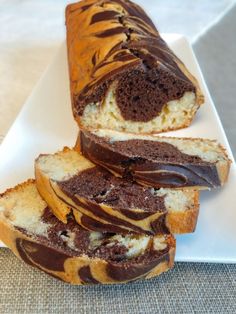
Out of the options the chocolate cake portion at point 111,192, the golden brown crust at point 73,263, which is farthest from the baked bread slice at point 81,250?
the chocolate cake portion at point 111,192

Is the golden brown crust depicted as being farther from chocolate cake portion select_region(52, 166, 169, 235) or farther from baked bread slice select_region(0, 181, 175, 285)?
chocolate cake portion select_region(52, 166, 169, 235)

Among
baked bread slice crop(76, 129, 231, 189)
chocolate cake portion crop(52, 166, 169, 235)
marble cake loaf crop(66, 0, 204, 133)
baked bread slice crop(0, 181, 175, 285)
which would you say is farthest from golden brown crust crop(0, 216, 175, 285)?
marble cake loaf crop(66, 0, 204, 133)

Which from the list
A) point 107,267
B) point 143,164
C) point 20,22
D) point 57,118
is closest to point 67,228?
point 107,267

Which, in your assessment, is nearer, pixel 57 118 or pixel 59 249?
pixel 59 249

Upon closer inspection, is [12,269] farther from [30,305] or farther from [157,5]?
[157,5]

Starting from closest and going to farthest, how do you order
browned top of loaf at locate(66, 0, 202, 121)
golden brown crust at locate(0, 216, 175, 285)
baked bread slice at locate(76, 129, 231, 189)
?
golden brown crust at locate(0, 216, 175, 285) → baked bread slice at locate(76, 129, 231, 189) → browned top of loaf at locate(66, 0, 202, 121)

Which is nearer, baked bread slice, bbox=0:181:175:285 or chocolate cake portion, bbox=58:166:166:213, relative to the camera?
baked bread slice, bbox=0:181:175:285
